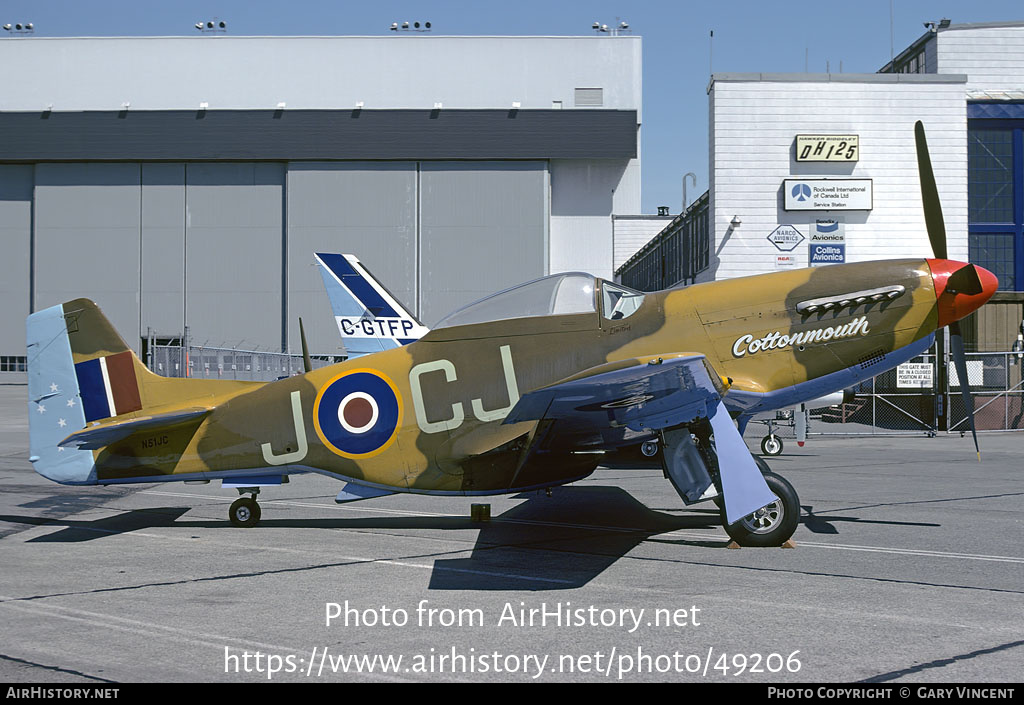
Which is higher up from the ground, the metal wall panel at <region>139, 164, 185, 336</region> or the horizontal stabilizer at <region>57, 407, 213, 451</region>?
the metal wall panel at <region>139, 164, 185, 336</region>

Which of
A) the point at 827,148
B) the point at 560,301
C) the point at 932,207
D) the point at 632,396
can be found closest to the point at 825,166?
the point at 827,148

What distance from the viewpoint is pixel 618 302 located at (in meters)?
8.66

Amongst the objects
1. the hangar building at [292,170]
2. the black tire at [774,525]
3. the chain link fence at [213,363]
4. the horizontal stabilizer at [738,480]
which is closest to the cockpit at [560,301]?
the horizontal stabilizer at [738,480]

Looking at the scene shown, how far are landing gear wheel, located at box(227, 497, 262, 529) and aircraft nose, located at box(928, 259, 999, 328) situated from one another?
694cm

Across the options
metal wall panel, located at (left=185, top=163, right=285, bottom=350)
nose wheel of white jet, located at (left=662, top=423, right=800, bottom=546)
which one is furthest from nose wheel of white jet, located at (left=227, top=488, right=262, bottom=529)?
metal wall panel, located at (left=185, top=163, right=285, bottom=350)

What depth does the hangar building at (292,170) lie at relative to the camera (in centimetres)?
4609

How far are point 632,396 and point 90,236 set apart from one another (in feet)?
153

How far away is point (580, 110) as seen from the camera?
152 feet

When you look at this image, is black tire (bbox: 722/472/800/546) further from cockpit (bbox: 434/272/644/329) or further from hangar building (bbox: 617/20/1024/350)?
hangar building (bbox: 617/20/1024/350)

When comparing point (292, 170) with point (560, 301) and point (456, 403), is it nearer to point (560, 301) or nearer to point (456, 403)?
point (456, 403)

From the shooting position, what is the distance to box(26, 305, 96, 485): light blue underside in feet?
30.3

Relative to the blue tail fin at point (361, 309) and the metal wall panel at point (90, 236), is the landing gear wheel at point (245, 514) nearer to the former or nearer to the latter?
the blue tail fin at point (361, 309)

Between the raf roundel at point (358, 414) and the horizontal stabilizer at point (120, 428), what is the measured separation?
3.99ft

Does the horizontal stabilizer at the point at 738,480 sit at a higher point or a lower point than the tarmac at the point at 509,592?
higher
